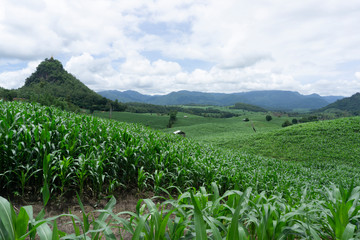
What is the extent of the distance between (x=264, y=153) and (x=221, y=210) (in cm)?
1873

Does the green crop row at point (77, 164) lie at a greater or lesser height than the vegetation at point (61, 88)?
lesser

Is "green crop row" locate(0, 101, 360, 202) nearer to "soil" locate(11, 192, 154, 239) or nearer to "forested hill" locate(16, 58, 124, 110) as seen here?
"soil" locate(11, 192, 154, 239)

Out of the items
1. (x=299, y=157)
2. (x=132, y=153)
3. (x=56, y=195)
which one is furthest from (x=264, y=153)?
(x=56, y=195)

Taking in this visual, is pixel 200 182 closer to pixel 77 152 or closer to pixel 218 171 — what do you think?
pixel 218 171

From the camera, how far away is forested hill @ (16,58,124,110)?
335 ft

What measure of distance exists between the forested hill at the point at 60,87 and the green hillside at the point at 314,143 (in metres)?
91.4

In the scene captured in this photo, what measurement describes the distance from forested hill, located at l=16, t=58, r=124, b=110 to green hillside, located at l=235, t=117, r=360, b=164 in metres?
91.4

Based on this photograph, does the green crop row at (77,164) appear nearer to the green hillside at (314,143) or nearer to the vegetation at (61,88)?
the green hillside at (314,143)

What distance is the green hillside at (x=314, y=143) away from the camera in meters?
17.9

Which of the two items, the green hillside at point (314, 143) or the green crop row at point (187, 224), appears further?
the green hillside at point (314, 143)

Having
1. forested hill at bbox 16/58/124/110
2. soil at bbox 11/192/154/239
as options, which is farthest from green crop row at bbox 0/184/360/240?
→ forested hill at bbox 16/58/124/110

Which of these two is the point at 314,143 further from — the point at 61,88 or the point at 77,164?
the point at 61,88

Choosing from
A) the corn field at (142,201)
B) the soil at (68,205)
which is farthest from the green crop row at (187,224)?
the soil at (68,205)

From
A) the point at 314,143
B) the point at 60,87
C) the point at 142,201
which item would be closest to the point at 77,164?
the point at 142,201
